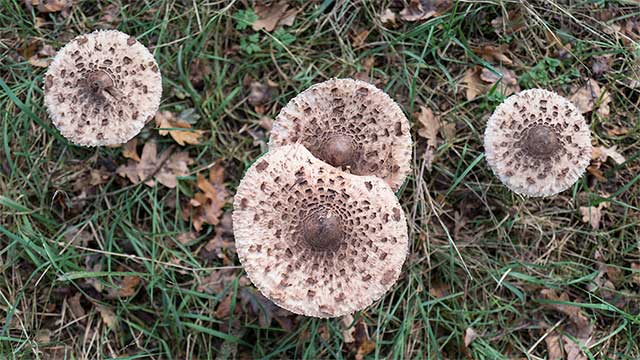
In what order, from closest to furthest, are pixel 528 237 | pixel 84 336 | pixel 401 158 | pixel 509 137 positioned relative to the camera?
pixel 401 158 → pixel 509 137 → pixel 84 336 → pixel 528 237

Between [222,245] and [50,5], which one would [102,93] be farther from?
[222,245]

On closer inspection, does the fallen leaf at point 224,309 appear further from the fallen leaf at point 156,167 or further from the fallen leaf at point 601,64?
the fallen leaf at point 601,64

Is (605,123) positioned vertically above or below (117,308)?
above

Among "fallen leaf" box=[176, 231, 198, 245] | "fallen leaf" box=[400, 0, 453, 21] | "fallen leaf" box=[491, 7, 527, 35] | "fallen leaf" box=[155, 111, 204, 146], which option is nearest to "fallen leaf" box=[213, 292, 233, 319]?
"fallen leaf" box=[176, 231, 198, 245]

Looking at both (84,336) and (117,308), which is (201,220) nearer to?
(117,308)

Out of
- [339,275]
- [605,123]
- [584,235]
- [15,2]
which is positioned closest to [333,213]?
[339,275]

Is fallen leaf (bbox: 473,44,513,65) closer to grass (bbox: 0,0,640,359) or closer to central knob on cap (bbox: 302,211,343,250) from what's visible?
grass (bbox: 0,0,640,359)

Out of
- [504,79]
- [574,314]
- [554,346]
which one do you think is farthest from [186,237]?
[574,314]
